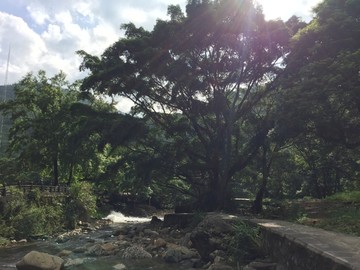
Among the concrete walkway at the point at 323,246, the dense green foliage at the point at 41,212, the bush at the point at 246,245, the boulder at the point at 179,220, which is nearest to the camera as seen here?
the concrete walkway at the point at 323,246

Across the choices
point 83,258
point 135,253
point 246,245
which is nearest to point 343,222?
point 246,245

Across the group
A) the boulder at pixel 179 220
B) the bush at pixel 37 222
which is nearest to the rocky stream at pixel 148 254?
the bush at pixel 37 222

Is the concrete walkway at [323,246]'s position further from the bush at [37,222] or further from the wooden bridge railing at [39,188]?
the wooden bridge railing at [39,188]

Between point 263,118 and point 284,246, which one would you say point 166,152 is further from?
point 284,246

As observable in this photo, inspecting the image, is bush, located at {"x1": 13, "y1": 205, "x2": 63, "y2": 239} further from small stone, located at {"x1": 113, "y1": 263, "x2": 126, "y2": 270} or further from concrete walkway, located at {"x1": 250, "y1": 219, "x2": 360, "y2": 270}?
concrete walkway, located at {"x1": 250, "y1": 219, "x2": 360, "y2": 270}

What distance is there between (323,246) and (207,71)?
68.5 feet

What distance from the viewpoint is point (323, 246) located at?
848cm

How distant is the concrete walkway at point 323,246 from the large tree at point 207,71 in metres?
16.8

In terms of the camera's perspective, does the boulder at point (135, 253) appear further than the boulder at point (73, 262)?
Yes

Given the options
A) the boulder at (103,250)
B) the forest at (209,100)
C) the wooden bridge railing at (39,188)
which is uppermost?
the forest at (209,100)

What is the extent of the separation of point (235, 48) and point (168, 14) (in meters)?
5.96

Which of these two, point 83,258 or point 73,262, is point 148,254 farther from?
point 73,262

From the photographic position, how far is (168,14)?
96.0 feet

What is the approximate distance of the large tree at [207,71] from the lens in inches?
Result: 1052
